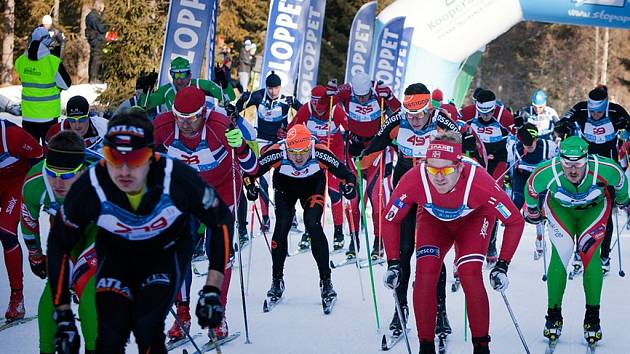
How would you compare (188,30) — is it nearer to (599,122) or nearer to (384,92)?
(384,92)

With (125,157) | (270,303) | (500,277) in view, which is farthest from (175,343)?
(125,157)

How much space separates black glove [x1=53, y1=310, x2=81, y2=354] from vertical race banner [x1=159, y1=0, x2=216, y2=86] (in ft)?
28.3

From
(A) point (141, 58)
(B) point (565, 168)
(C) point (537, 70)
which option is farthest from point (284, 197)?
(C) point (537, 70)

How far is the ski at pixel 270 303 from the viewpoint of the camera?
839cm

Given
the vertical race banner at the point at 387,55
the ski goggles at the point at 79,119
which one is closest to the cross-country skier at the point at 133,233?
the ski goggles at the point at 79,119

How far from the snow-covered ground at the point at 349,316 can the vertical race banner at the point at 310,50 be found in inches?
384

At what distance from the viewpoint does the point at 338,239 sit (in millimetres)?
12078

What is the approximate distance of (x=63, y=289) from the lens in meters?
4.37

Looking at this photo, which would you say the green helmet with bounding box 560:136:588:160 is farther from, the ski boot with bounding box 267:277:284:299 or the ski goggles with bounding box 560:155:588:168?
the ski boot with bounding box 267:277:284:299

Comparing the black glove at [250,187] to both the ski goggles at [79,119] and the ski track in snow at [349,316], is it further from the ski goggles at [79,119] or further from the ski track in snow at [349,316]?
the ski goggles at [79,119]

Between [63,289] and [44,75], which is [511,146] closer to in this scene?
[44,75]

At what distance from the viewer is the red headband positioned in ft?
18.9

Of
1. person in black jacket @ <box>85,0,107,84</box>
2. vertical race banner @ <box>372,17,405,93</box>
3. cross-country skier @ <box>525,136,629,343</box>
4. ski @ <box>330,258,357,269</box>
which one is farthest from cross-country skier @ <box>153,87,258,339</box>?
person in black jacket @ <box>85,0,107,84</box>

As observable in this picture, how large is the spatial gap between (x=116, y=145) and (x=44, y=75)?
8254 millimetres
